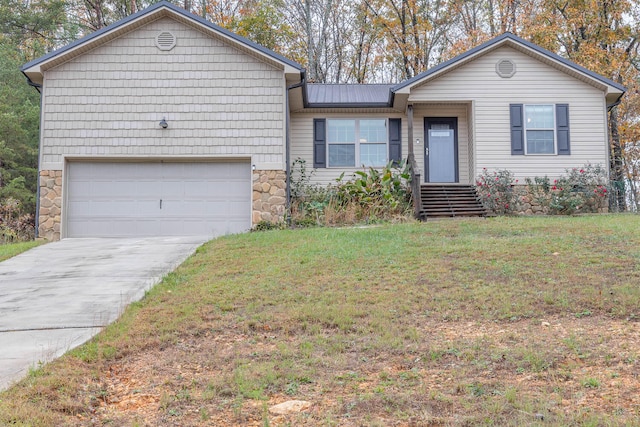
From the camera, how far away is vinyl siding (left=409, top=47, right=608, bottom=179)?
1371 centimetres

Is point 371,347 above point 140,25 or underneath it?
underneath

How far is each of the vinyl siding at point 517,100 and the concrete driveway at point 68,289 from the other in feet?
25.2

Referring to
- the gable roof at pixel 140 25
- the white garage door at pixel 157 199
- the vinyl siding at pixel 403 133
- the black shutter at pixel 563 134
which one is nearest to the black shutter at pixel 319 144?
the vinyl siding at pixel 403 133

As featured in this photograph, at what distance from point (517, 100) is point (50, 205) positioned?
1126cm

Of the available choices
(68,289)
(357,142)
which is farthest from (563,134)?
(68,289)

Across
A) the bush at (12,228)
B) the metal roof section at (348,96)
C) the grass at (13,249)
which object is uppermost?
the metal roof section at (348,96)

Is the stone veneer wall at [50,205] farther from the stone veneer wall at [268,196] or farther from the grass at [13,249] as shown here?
the stone veneer wall at [268,196]

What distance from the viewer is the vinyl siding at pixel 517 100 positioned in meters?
13.7

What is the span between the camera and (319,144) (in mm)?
14164

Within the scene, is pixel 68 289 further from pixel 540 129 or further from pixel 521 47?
pixel 521 47

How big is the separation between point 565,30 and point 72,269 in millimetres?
19286

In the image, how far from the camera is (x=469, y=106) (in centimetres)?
1416

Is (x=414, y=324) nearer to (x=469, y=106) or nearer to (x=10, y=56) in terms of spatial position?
(x=469, y=106)

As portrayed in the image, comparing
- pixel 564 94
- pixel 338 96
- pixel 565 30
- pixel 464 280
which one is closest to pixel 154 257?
pixel 464 280
